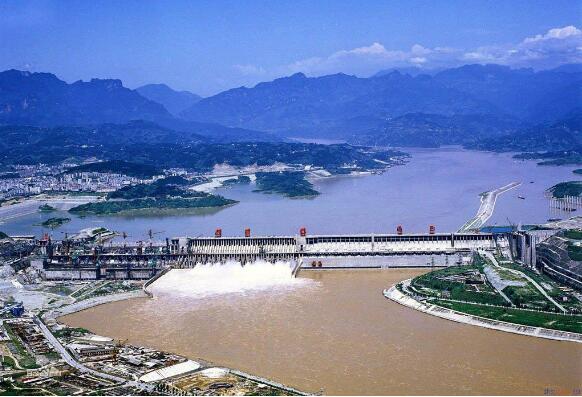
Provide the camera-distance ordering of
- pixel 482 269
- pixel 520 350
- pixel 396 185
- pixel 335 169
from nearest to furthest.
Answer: pixel 520 350 < pixel 482 269 < pixel 396 185 < pixel 335 169

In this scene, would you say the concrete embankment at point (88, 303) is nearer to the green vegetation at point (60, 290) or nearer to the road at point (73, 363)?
the road at point (73, 363)

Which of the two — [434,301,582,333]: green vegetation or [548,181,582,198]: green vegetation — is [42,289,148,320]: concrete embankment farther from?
[548,181,582,198]: green vegetation

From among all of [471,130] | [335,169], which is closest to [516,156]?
[335,169]

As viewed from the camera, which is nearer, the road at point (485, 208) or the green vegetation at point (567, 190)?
the road at point (485, 208)

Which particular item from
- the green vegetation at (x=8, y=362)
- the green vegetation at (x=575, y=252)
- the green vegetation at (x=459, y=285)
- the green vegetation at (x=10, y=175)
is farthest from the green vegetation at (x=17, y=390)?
the green vegetation at (x=10, y=175)

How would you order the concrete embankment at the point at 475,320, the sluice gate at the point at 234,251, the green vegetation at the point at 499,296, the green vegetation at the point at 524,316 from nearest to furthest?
the concrete embankment at the point at 475,320
the green vegetation at the point at 524,316
the green vegetation at the point at 499,296
the sluice gate at the point at 234,251

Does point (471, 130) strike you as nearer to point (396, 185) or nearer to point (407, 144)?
point (407, 144)
